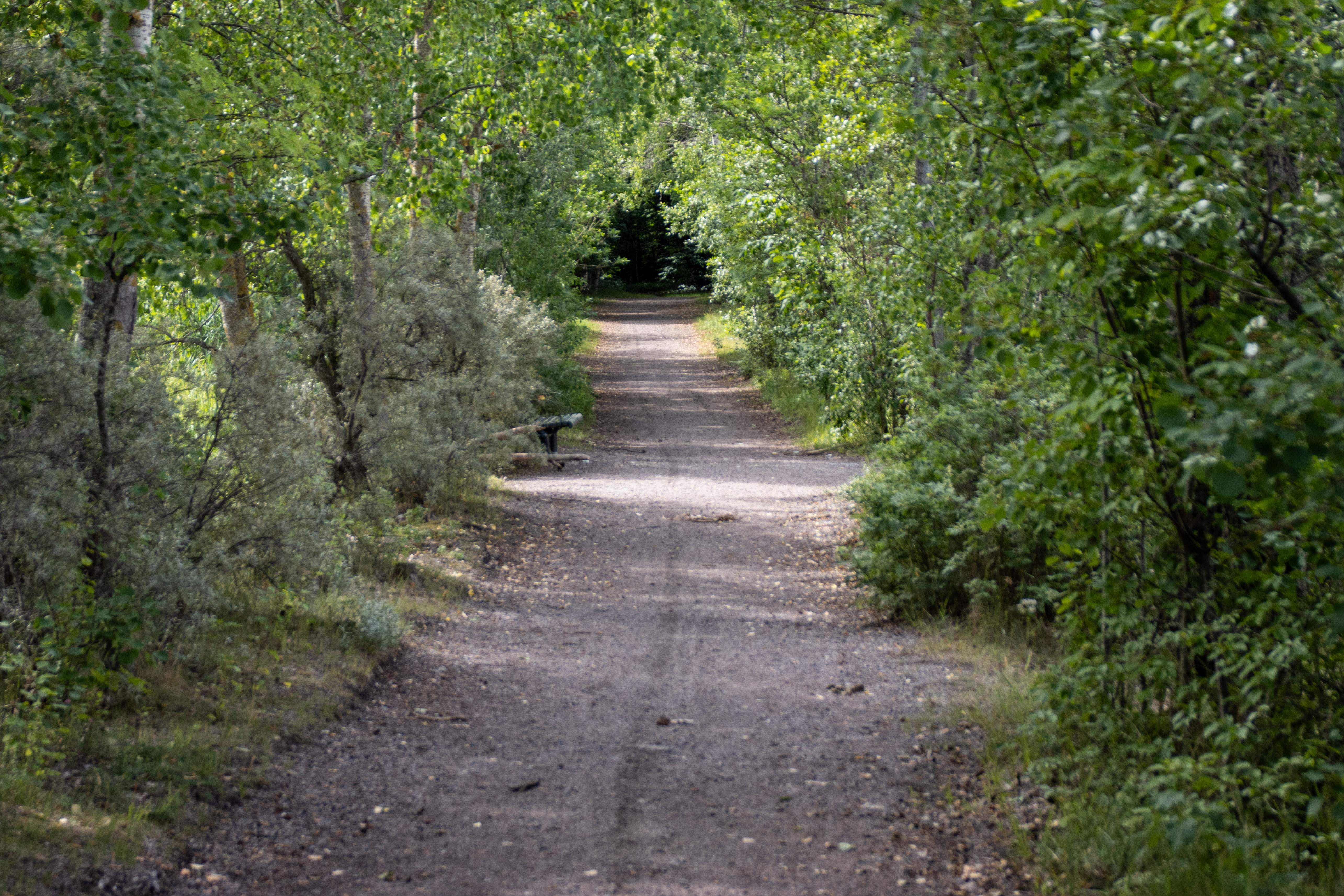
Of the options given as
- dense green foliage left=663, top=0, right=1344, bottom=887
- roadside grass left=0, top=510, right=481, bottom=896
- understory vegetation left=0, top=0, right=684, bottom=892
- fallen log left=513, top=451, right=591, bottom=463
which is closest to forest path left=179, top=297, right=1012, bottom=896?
roadside grass left=0, top=510, right=481, bottom=896

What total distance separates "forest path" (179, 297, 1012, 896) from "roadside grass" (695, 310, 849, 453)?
8216mm

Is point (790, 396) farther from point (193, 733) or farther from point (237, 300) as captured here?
point (193, 733)

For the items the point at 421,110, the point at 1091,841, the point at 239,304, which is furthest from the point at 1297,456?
the point at 421,110

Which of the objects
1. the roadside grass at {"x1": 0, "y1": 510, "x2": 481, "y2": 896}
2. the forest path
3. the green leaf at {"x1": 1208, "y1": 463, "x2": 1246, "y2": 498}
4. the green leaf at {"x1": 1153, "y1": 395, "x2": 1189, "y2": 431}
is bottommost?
the forest path

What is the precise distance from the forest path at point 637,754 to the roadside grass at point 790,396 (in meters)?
8.22

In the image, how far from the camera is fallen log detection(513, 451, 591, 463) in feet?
52.0

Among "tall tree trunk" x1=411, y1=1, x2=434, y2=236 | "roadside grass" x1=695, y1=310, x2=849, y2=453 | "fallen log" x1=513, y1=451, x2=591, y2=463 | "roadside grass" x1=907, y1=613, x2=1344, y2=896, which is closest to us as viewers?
"roadside grass" x1=907, y1=613, x2=1344, y2=896

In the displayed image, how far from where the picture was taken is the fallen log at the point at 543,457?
15.8 m

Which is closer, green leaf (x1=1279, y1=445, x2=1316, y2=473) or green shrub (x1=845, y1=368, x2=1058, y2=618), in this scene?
green leaf (x1=1279, y1=445, x2=1316, y2=473)

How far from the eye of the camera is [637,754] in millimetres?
5840

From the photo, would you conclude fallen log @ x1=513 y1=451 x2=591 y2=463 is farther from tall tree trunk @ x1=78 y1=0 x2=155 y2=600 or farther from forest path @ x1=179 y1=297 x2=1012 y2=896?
tall tree trunk @ x1=78 y1=0 x2=155 y2=600

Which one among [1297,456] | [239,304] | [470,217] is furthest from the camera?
[470,217]

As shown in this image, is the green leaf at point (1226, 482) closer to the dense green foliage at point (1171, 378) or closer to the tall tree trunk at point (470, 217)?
the dense green foliage at point (1171, 378)

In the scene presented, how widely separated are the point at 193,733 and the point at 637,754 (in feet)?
7.31
